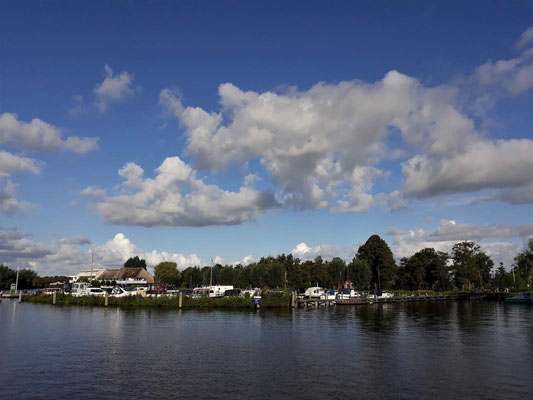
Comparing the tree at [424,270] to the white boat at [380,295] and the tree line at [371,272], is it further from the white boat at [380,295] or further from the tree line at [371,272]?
the white boat at [380,295]

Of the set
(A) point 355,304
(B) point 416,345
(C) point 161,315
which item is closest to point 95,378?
(B) point 416,345

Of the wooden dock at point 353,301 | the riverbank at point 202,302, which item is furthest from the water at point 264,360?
the wooden dock at point 353,301

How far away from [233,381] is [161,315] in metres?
49.9

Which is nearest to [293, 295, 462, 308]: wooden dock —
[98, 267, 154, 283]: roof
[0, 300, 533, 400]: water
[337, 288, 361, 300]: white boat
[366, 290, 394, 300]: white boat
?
[366, 290, 394, 300]: white boat

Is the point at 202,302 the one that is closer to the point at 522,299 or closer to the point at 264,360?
the point at 264,360

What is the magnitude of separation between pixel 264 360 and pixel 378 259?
123798 millimetres

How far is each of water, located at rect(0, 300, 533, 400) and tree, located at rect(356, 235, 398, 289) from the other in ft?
288

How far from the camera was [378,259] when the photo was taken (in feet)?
511

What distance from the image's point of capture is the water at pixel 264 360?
30172mm

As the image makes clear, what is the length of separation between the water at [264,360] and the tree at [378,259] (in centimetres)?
8776

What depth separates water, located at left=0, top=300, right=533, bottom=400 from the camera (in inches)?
1188

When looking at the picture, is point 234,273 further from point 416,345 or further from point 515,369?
point 515,369

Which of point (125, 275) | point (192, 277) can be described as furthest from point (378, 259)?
point (125, 275)

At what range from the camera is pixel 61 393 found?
1156 inches
